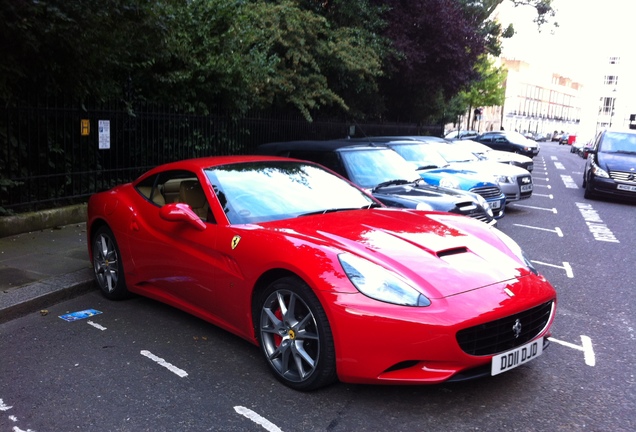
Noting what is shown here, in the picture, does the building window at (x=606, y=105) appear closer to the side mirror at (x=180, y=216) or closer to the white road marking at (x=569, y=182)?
the white road marking at (x=569, y=182)

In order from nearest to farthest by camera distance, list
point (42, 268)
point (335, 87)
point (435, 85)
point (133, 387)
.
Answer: point (133, 387) → point (42, 268) → point (335, 87) → point (435, 85)

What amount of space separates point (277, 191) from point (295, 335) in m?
1.47

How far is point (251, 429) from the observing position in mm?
3100

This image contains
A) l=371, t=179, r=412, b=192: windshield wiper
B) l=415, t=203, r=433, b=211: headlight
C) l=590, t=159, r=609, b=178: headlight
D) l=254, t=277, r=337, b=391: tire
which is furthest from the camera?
l=590, t=159, r=609, b=178: headlight

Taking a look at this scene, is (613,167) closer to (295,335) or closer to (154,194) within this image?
(154,194)

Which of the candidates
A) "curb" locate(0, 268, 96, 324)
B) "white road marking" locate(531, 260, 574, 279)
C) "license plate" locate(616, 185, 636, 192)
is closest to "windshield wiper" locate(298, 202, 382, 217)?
"curb" locate(0, 268, 96, 324)

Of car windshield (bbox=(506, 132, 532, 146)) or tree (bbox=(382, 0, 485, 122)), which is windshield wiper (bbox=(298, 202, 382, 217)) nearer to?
tree (bbox=(382, 0, 485, 122))

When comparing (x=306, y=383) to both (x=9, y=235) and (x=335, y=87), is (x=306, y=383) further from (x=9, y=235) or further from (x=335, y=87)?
(x=335, y=87)

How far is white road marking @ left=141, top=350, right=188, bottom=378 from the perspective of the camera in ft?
12.5

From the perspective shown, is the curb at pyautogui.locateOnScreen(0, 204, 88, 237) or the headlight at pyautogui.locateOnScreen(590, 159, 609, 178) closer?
the curb at pyautogui.locateOnScreen(0, 204, 88, 237)

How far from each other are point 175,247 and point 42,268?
2.39m

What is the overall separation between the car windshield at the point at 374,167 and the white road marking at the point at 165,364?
396 cm

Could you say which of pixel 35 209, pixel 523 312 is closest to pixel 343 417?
pixel 523 312

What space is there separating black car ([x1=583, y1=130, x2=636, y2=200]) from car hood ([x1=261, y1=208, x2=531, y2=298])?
11047 millimetres
